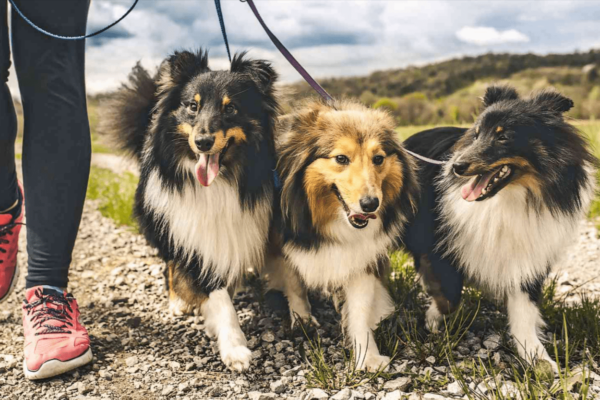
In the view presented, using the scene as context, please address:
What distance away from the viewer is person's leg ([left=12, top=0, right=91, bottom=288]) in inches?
91.9

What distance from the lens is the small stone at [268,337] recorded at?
2966 millimetres

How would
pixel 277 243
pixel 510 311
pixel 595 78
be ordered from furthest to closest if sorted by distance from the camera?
1. pixel 595 78
2. pixel 277 243
3. pixel 510 311

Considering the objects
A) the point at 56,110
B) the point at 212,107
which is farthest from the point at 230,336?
the point at 56,110

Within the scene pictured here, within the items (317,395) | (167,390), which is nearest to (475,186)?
(317,395)

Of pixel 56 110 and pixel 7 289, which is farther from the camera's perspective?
pixel 7 289

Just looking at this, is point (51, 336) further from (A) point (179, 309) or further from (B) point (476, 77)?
(B) point (476, 77)

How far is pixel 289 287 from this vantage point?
3109mm

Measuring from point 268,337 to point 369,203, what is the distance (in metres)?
1.07

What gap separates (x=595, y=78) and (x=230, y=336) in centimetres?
3031

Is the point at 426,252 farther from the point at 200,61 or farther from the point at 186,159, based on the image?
the point at 200,61

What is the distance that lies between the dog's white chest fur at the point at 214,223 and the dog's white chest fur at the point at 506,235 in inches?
40.4

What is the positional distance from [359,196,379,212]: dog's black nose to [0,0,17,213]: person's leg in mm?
1710

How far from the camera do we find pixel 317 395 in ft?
7.54

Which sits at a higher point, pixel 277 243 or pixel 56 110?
pixel 56 110
